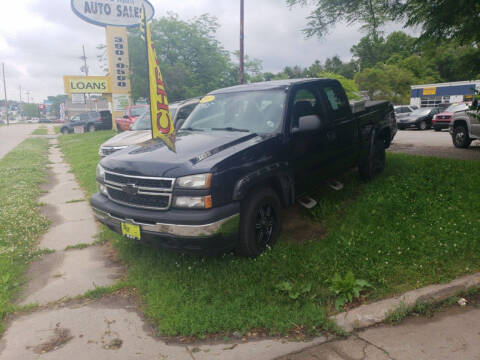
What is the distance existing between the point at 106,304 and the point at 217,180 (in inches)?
65.5

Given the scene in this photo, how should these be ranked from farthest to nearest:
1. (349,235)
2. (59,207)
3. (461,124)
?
1. (461,124)
2. (59,207)
3. (349,235)

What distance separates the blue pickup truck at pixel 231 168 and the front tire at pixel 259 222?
0.01 meters

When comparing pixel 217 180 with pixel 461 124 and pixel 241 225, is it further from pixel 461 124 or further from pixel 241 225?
pixel 461 124

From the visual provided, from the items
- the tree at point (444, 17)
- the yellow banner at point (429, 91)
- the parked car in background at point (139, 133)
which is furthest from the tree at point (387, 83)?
the tree at point (444, 17)

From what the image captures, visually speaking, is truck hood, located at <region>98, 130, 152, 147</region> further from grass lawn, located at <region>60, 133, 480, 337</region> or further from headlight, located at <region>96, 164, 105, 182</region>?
headlight, located at <region>96, 164, 105, 182</region>

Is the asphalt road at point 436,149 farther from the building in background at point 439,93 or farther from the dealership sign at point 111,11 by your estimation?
the building in background at point 439,93

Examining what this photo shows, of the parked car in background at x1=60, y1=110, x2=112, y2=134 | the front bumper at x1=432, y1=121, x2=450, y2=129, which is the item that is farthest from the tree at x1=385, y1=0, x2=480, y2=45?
the parked car in background at x1=60, y1=110, x2=112, y2=134

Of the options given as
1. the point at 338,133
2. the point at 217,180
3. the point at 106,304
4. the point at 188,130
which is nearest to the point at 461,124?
the point at 338,133

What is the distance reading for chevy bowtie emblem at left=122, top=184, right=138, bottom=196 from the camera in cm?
377

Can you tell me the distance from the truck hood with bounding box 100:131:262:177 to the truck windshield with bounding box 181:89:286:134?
0.26 m

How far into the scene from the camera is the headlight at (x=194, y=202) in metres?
3.47

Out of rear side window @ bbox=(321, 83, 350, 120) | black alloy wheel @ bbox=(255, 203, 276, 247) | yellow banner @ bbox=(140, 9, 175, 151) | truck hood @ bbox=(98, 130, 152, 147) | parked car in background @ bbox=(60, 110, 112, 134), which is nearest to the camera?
black alloy wheel @ bbox=(255, 203, 276, 247)

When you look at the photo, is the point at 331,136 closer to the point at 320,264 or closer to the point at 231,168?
the point at 320,264

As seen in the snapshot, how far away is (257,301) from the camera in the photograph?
3445 mm
